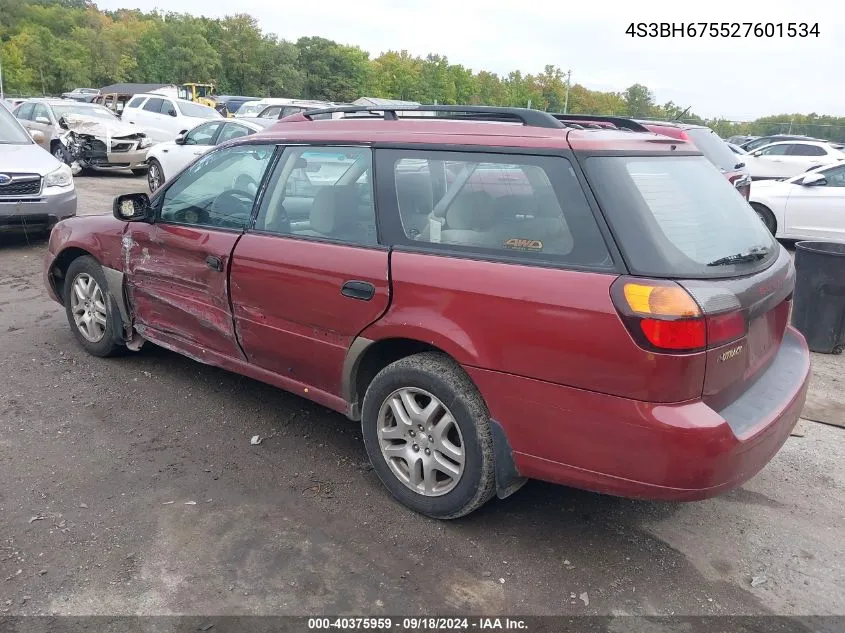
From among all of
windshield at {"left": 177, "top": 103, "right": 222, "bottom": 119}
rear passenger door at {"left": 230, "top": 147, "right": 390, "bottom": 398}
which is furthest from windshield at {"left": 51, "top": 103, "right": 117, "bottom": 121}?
rear passenger door at {"left": 230, "top": 147, "right": 390, "bottom": 398}

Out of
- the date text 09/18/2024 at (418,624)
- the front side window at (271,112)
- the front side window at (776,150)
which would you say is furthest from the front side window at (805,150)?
the date text 09/18/2024 at (418,624)

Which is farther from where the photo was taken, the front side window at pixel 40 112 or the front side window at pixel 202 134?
the front side window at pixel 40 112

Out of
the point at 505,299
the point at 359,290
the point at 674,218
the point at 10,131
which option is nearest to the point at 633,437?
the point at 505,299

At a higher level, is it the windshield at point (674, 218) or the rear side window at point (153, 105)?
the rear side window at point (153, 105)

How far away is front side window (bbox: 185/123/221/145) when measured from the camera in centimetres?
1322

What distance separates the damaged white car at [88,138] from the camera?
50.6ft

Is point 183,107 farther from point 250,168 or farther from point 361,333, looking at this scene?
point 361,333

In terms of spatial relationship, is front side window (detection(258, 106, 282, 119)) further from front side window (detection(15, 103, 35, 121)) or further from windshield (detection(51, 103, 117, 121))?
front side window (detection(15, 103, 35, 121))

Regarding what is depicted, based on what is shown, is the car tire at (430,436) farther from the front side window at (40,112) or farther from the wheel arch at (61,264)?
the front side window at (40,112)

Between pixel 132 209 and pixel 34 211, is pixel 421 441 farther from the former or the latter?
pixel 34 211

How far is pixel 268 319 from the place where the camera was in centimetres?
362

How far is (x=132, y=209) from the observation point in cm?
430

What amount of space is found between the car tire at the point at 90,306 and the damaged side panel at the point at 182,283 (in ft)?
1.02

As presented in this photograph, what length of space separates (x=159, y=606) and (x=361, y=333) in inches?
54.4
